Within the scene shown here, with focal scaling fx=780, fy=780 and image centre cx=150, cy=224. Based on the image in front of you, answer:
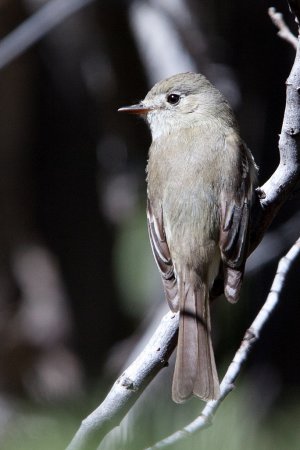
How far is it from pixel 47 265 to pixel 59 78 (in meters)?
1.07

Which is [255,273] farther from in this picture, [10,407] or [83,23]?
[83,23]

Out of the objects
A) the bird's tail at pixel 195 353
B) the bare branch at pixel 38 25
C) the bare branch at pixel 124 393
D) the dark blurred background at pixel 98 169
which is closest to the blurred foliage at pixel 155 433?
the bare branch at pixel 124 393

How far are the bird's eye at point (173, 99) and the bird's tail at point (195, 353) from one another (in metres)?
1.01

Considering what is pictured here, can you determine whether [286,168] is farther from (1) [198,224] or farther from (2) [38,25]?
(2) [38,25]

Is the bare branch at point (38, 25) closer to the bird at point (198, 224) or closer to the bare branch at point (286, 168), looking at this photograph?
the bird at point (198, 224)

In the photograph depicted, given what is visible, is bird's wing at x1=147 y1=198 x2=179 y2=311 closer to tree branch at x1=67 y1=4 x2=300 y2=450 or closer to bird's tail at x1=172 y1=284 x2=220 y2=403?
bird's tail at x1=172 y1=284 x2=220 y2=403

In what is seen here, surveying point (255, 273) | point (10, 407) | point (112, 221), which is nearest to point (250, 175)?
point (255, 273)

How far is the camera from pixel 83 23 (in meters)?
4.29

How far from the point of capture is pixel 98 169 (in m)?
4.39

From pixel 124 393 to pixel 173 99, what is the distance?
1.84 metres

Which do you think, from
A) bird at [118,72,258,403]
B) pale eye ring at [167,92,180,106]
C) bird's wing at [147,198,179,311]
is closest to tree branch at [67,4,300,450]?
bird at [118,72,258,403]

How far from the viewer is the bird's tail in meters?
2.30

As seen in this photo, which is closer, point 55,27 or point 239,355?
point 239,355

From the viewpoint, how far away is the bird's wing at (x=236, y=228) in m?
2.60
